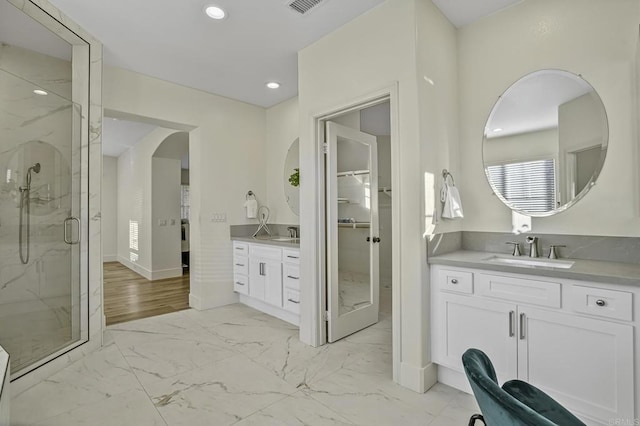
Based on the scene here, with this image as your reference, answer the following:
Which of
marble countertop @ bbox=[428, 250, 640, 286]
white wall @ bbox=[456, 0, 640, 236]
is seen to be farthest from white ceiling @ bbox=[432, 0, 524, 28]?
marble countertop @ bbox=[428, 250, 640, 286]

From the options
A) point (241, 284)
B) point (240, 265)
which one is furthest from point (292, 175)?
point (241, 284)

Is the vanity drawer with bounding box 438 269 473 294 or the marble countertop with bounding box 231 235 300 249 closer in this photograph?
the vanity drawer with bounding box 438 269 473 294

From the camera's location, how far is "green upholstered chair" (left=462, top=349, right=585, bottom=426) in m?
0.65

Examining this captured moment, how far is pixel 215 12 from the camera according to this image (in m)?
2.43

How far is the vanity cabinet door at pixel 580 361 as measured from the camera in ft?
4.95

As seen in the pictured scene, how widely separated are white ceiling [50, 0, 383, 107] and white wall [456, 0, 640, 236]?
99cm

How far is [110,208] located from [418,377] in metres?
8.27

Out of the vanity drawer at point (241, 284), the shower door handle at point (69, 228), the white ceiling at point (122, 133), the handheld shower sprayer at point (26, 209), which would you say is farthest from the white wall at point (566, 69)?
the white ceiling at point (122, 133)

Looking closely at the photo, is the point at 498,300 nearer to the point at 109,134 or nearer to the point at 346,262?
the point at 346,262

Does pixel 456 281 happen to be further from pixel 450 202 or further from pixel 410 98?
pixel 410 98

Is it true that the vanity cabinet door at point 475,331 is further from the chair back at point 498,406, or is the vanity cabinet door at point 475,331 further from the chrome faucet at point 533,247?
the chair back at point 498,406

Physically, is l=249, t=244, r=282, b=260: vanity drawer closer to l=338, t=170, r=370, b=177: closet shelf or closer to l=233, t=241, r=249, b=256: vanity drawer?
l=233, t=241, r=249, b=256: vanity drawer

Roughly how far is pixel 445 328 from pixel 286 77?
9.72 feet

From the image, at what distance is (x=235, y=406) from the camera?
6.44 feet
